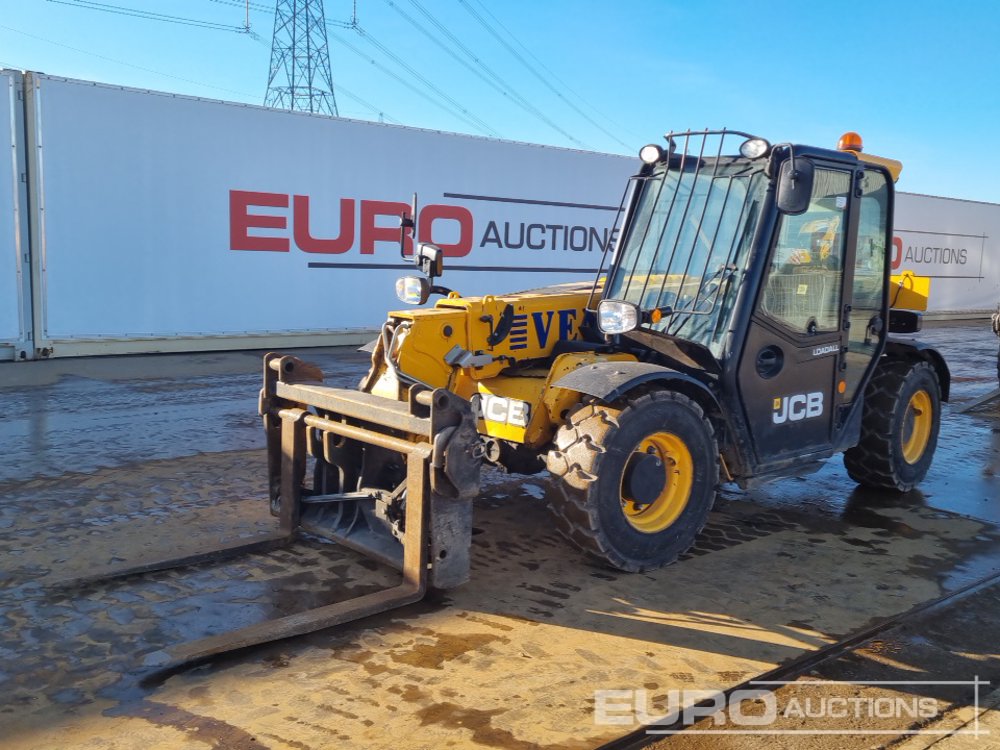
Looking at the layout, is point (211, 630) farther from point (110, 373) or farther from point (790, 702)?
point (110, 373)

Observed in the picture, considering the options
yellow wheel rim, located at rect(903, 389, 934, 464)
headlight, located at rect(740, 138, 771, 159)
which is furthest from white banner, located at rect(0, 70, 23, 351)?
yellow wheel rim, located at rect(903, 389, 934, 464)

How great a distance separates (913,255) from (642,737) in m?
21.5

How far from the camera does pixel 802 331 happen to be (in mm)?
4828

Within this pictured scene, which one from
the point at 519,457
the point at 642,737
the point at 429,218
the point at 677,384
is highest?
the point at 429,218

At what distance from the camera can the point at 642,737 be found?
9.34ft

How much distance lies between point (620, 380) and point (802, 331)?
139 cm

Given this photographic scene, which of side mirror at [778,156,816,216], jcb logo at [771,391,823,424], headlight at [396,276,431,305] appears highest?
side mirror at [778,156,816,216]

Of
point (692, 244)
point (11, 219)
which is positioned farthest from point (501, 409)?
point (11, 219)

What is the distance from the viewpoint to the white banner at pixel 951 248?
69.6ft

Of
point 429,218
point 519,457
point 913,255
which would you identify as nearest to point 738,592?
point 519,457

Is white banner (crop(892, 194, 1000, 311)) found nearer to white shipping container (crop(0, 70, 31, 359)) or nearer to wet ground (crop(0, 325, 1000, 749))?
wet ground (crop(0, 325, 1000, 749))

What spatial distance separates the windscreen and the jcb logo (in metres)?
0.57

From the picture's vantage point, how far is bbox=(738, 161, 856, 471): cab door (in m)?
4.61

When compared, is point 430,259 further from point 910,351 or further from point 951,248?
point 951,248
